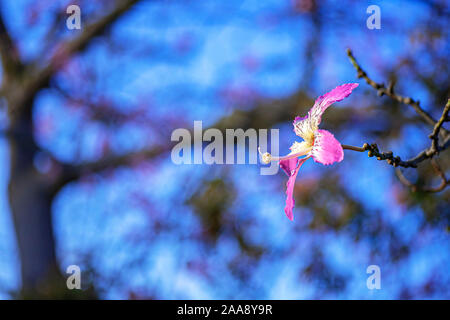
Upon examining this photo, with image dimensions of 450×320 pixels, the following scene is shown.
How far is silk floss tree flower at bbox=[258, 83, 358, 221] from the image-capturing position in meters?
1.16

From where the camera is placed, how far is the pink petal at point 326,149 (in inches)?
44.3

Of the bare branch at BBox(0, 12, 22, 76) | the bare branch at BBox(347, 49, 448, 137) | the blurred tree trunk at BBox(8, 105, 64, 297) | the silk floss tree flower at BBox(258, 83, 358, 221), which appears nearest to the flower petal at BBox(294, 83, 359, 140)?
the silk floss tree flower at BBox(258, 83, 358, 221)

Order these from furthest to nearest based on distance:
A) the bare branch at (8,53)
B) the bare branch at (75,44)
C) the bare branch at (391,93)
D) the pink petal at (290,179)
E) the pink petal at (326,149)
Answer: the bare branch at (8,53), the bare branch at (75,44), the bare branch at (391,93), the pink petal at (290,179), the pink petal at (326,149)

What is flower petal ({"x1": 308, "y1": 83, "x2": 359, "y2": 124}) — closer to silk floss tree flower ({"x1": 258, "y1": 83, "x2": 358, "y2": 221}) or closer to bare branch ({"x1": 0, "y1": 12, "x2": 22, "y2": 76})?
silk floss tree flower ({"x1": 258, "y1": 83, "x2": 358, "y2": 221})

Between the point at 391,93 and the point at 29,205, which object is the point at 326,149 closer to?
the point at 391,93

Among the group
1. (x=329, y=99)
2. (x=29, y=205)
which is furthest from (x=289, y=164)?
(x=29, y=205)

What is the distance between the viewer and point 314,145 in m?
1.28

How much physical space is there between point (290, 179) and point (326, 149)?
0.14m

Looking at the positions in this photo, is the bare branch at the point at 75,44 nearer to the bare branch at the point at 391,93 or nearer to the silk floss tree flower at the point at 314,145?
the bare branch at the point at 391,93

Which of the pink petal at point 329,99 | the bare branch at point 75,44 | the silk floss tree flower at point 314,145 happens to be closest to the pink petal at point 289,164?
the silk floss tree flower at point 314,145

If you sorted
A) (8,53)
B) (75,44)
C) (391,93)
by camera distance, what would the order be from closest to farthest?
(391,93), (75,44), (8,53)

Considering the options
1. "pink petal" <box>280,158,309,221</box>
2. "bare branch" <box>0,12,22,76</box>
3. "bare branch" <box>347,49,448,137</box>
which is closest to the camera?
"pink petal" <box>280,158,309,221</box>

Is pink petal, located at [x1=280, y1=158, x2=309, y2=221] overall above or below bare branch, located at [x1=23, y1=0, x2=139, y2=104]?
below
